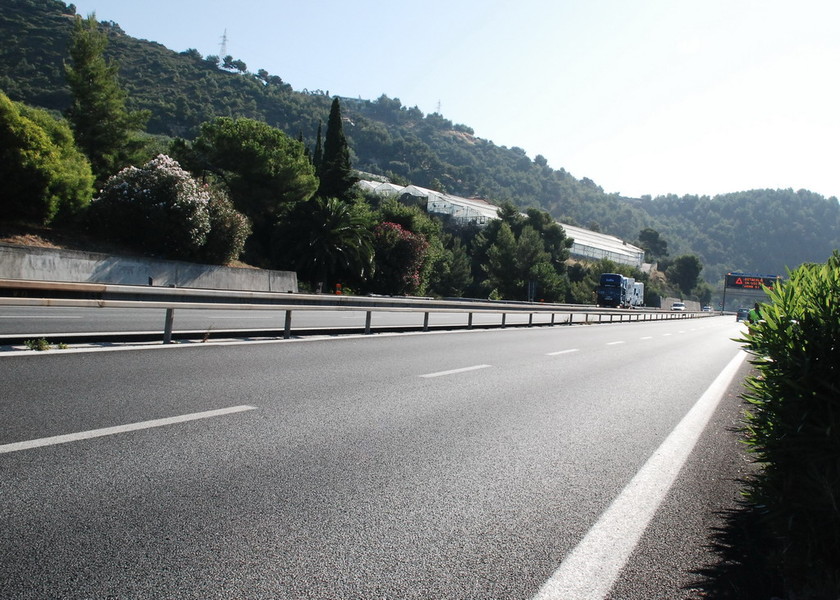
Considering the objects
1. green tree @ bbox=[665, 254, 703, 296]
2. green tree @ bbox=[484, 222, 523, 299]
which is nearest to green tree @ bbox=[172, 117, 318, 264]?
green tree @ bbox=[484, 222, 523, 299]

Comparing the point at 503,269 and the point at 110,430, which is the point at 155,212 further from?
the point at 503,269

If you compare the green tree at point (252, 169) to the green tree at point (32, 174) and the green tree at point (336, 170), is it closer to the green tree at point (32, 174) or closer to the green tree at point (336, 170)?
the green tree at point (336, 170)

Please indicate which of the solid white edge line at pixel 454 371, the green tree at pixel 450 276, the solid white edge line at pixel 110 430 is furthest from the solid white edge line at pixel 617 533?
the green tree at pixel 450 276

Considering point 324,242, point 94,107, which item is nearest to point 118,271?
point 324,242

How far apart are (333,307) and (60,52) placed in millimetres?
135961

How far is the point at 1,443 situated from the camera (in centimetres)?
443

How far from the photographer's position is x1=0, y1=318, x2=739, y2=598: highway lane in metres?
2.80

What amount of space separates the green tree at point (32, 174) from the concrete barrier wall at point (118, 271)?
734 centimetres

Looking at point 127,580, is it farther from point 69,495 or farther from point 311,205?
point 311,205

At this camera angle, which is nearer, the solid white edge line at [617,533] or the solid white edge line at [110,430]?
the solid white edge line at [617,533]

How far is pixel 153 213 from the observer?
35562mm

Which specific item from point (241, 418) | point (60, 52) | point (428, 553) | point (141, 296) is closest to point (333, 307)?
point (141, 296)

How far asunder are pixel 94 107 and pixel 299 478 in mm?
49835

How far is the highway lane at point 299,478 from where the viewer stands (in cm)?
280
